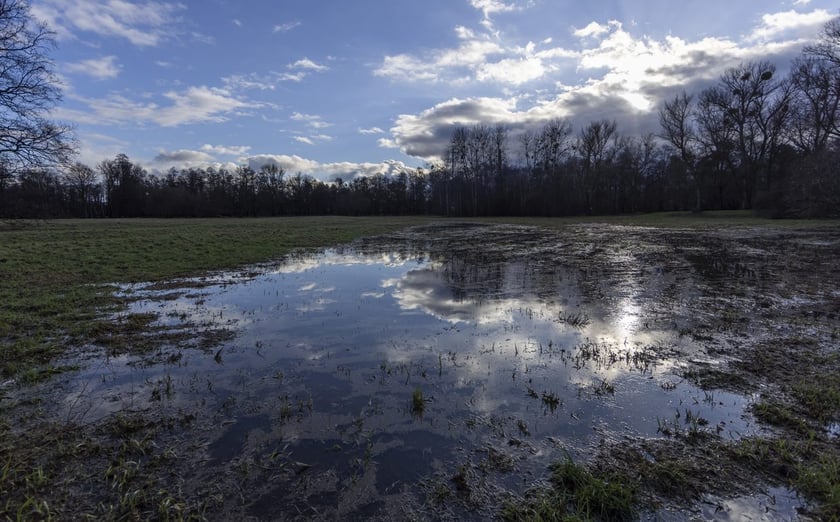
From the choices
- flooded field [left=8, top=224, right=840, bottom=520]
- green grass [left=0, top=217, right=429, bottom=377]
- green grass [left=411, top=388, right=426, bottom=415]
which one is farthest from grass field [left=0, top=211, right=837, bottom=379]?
green grass [left=411, top=388, right=426, bottom=415]

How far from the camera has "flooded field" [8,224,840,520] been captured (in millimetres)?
3285

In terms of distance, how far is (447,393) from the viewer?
502 centimetres

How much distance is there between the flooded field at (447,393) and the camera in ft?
10.8

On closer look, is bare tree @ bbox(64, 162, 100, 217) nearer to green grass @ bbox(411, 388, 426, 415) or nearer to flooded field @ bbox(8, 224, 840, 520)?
flooded field @ bbox(8, 224, 840, 520)

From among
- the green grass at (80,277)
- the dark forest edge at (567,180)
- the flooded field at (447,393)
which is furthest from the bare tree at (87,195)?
the flooded field at (447,393)

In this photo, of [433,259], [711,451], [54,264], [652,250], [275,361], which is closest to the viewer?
[711,451]

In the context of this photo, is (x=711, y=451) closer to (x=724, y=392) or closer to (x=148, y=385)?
(x=724, y=392)

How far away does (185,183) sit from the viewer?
96000mm

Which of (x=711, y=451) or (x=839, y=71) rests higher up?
(x=839, y=71)

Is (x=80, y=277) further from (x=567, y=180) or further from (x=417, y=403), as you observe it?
(x=567, y=180)

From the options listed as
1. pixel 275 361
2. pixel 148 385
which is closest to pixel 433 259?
pixel 275 361

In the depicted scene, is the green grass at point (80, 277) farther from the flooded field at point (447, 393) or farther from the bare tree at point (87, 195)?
the bare tree at point (87, 195)

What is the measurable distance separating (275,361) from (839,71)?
52.7 metres

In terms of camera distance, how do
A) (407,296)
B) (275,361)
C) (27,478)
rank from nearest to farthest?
(27,478), (275,361), (407,296)
